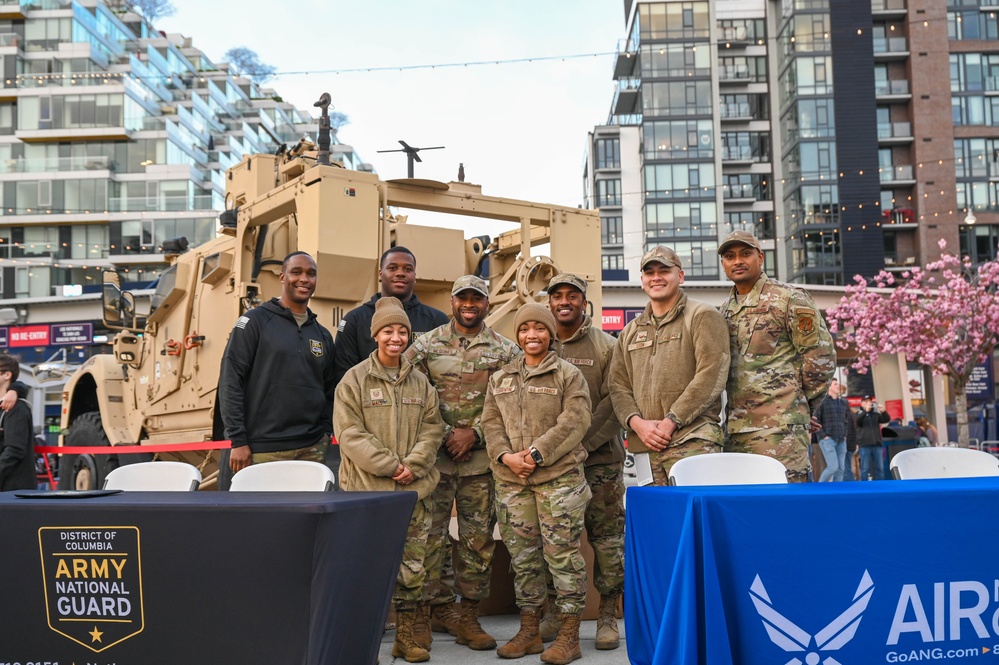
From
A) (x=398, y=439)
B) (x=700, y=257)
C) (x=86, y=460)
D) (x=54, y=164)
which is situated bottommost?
(x=86, y=460)

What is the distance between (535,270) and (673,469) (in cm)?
406

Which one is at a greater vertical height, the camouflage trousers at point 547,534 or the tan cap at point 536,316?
the tan cap at point 536,316

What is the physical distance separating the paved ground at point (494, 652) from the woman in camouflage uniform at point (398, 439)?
0.10m

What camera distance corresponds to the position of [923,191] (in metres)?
48.3

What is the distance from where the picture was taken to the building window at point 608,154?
2373 inches

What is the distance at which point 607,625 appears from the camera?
477cm

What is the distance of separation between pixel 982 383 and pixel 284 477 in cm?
3281

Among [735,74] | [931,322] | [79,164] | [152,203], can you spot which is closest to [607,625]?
[931,322]

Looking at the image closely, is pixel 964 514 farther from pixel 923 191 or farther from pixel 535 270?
pixel 923 191

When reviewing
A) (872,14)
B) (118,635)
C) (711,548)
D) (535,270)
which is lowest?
(118,635)

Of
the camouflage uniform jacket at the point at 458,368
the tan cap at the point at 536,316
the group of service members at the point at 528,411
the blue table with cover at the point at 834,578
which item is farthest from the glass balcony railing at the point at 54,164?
the blue table with cover at the point at 834,578

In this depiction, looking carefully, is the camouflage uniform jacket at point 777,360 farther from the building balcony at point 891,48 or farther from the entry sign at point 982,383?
the building balcony at point 891,48

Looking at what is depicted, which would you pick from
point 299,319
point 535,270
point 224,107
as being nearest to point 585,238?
point 535,270

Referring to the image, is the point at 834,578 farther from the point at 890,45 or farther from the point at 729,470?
the point at 890,45
